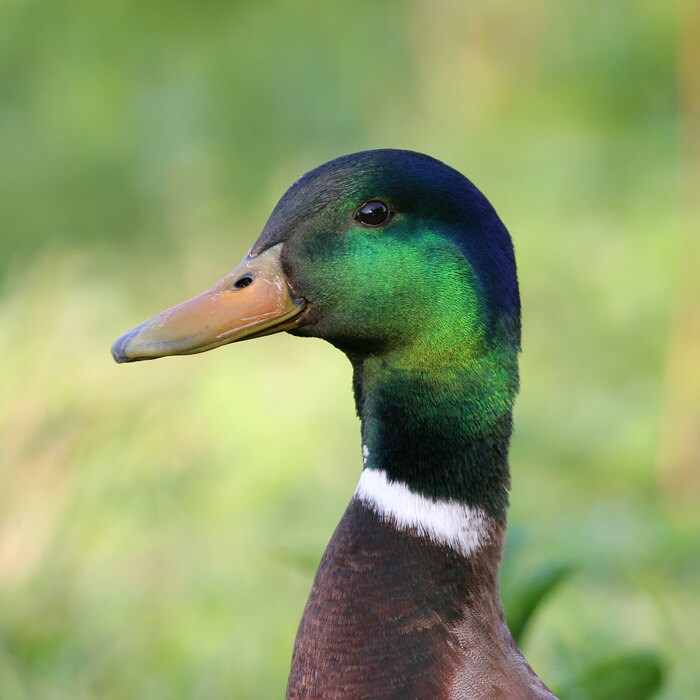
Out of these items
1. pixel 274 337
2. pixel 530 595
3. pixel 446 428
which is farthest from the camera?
pixel 274 337

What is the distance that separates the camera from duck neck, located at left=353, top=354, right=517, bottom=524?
1.58m

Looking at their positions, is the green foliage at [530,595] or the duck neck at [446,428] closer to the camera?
the duck neck at [446,428]

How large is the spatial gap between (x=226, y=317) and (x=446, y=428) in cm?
29

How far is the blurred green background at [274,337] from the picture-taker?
2.66 metres

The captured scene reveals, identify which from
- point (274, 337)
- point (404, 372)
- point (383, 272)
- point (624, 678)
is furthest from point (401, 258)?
point (274, 337)

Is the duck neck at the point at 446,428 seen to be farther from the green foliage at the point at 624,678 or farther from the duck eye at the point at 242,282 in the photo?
the green foliage at the point at 624,678

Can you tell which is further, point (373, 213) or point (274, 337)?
point (274, 337)

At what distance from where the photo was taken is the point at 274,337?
15.1 ft

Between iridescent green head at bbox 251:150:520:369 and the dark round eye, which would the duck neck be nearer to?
iridescent green head at bbox 251:150:520:369

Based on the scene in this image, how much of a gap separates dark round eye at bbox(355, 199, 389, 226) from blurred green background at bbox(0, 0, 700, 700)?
65 cm

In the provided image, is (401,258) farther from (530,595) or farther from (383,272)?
(530,595)

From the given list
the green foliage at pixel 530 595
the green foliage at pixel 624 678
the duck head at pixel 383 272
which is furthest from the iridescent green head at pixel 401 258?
the green foliage at pixel 624 678

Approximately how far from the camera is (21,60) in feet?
20.0

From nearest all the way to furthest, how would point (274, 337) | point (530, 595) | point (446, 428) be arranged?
point (446, 428)
point (530, 595)
point (274, 337)
